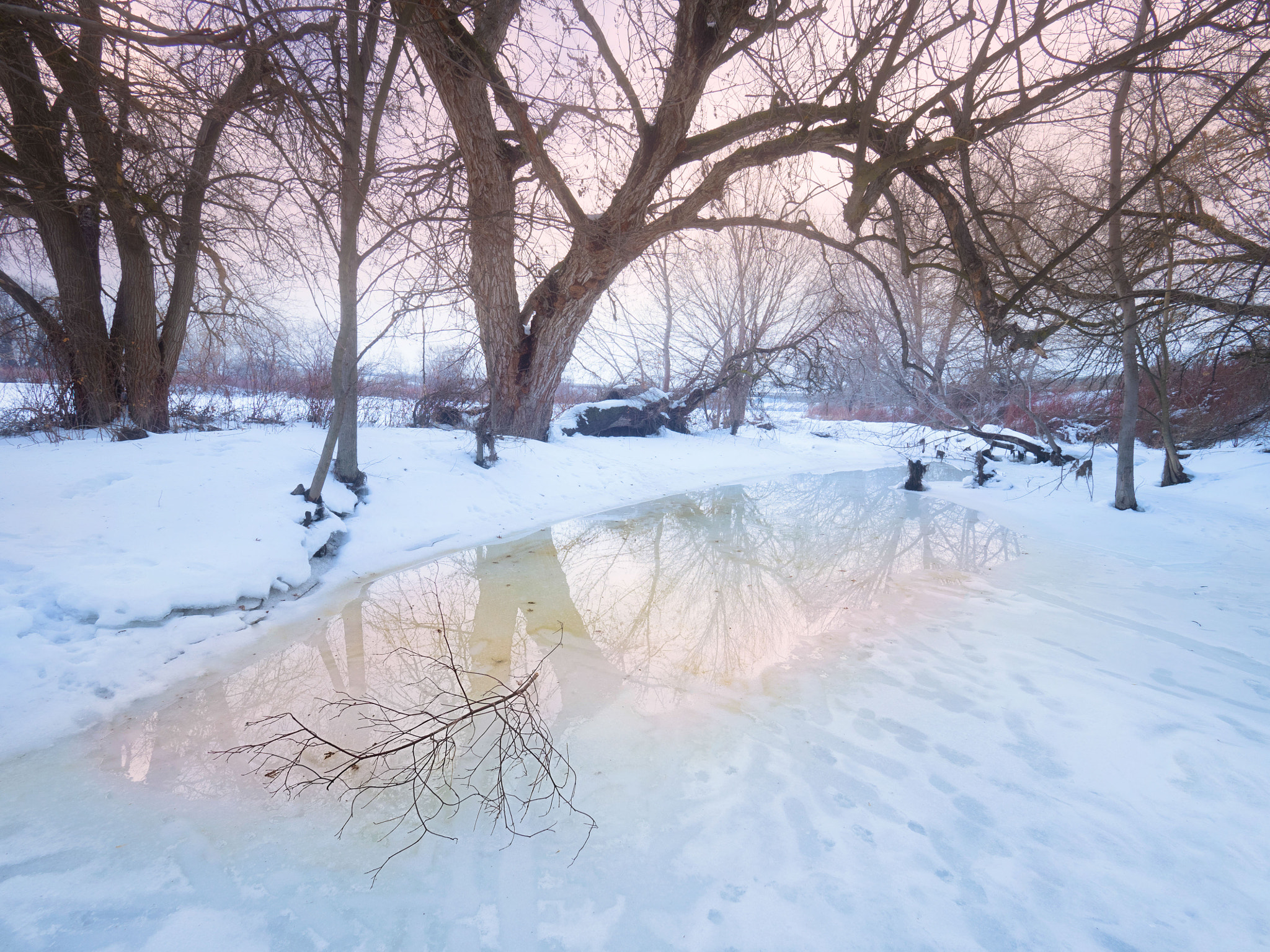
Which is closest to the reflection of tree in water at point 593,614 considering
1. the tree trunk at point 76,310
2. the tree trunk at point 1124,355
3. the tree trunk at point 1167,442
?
the tree trunk at point 1124,355

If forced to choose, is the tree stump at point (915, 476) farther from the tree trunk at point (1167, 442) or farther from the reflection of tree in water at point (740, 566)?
the tree trunk at point (1167, 442)

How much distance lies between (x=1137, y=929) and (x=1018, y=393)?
14.5 metres

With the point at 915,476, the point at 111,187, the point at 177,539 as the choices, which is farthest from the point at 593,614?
the point at 915,476

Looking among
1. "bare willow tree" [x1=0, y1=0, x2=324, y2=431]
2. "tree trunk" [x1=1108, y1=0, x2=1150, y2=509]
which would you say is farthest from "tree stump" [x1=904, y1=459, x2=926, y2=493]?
"bare willow tree" [x1=0, y1=0, x2=324, y2=431]

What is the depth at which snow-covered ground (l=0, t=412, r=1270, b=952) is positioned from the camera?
1.90m

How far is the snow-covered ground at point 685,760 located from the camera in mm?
1897

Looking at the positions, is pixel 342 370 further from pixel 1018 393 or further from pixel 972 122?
pixel 1018 393

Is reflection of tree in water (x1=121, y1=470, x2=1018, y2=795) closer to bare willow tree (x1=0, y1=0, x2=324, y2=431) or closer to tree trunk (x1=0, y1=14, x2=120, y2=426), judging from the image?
bare willow tree (x1=0, y1=0, x2=324, y2=431)

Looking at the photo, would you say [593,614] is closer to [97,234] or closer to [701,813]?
[701,813]

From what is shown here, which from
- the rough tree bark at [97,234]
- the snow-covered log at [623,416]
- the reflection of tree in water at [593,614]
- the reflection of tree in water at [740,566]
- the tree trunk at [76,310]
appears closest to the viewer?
the reflection of tree in water at [593,614]

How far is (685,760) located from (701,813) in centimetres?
34

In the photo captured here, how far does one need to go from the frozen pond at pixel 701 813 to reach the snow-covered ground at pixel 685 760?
0.04ft

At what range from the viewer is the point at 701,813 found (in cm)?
235

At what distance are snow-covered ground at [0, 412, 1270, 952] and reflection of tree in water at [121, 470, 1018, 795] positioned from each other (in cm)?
5
